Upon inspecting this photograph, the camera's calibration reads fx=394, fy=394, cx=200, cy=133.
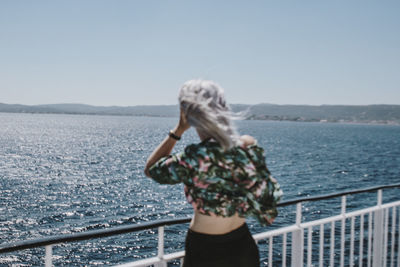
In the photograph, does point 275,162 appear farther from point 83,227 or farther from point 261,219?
point 261,219

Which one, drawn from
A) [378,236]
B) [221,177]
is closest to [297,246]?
[378,236]

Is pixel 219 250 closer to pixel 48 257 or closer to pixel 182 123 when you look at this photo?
pixel 182 123

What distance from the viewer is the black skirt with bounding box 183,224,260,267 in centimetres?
170

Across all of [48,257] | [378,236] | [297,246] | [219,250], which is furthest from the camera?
[378,236]

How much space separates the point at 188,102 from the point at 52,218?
2068 centimetres

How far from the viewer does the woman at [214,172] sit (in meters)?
1.50

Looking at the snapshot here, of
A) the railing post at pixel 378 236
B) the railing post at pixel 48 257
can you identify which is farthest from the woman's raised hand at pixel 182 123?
the railing post at pixel 378 236

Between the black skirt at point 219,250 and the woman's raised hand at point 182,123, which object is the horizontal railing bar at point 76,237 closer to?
the black skirt at point 219,250

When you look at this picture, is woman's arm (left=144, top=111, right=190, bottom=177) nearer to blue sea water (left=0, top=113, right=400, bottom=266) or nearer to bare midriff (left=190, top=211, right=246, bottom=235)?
bare midriff (left=190, top=211, right=246, bottom=235)

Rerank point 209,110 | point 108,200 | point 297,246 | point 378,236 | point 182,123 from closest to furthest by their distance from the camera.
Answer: point 209,110 < point 182,123 < point 297,246 < point 378,236 < point 108,200

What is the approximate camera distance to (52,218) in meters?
20.2

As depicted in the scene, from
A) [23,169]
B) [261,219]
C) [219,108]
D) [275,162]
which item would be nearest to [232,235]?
[261,219]

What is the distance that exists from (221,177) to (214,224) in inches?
10.4

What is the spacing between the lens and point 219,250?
5.57 feet
